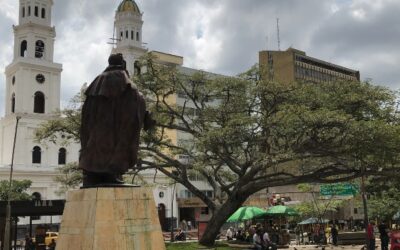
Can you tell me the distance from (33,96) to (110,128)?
149ft

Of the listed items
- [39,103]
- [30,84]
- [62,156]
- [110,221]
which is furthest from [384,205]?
[110,221]

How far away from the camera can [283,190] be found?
56.4 meters

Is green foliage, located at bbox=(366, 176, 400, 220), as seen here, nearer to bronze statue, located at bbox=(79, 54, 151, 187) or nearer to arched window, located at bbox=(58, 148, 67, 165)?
arched window, located at bbox=(58, 148, 67, 165)

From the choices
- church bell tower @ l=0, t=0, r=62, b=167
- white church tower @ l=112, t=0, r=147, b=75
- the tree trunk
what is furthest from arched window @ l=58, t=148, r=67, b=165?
the tree trunk

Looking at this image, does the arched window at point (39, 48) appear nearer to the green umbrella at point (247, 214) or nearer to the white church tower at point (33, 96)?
the white church tower at point (33, 96)

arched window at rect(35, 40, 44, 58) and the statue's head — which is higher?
arched window at rect(35, 40, 44, 58)

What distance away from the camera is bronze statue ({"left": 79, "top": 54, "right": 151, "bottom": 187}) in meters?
10.1

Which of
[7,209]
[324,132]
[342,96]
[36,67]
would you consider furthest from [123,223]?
[36,67]

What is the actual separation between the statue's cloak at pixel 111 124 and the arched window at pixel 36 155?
44412 mm

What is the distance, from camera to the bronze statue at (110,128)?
10.1 metres

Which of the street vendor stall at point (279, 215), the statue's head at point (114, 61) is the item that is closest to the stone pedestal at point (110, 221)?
the statue's head at point (114, 61)

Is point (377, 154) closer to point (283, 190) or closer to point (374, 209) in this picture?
point (374, 209)

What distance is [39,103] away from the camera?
53.6 metres

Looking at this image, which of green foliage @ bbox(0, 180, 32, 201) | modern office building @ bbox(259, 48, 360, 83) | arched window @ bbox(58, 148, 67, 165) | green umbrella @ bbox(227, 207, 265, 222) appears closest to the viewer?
green umbrella @ bbox(227, 207, 265, 222)
